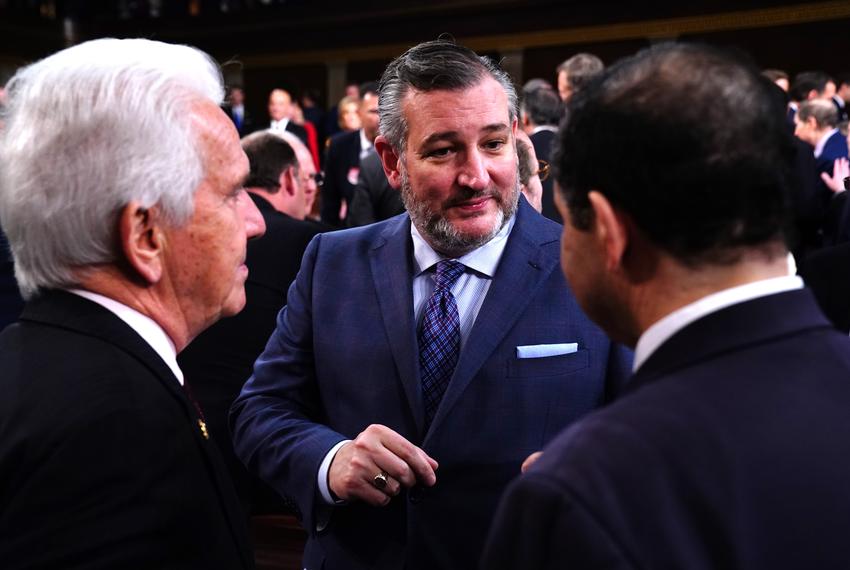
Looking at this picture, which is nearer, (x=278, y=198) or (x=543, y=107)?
(x=278, y=198)

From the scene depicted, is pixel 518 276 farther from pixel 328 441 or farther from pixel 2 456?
pixel 2 456

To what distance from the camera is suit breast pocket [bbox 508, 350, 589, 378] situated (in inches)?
71.9

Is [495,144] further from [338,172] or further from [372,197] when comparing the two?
[338,172]

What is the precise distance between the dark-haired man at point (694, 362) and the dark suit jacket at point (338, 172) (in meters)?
5.86

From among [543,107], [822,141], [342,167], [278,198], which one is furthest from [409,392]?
[822,141]

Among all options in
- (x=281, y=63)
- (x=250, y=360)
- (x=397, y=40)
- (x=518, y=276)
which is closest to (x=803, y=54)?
(x=397, y=40)

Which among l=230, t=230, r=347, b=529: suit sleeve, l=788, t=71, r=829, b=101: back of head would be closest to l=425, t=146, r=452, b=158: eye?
l=230, t=230, r=347, b=529: suit sleeve

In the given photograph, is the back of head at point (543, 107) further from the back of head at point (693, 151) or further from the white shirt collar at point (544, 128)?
the back of head at point (693, 151)

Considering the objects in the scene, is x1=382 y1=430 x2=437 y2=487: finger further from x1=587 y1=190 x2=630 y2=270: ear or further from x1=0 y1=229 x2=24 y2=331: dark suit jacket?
x1=0 y1=229 x2=24 y2=331: dark suit jacket

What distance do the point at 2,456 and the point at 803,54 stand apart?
36.2 feet

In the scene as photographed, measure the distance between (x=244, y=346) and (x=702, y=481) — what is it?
2.47m

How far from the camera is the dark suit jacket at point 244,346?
319 centimetres

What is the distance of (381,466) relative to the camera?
66.5 inches

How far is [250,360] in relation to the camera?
3217 mm
